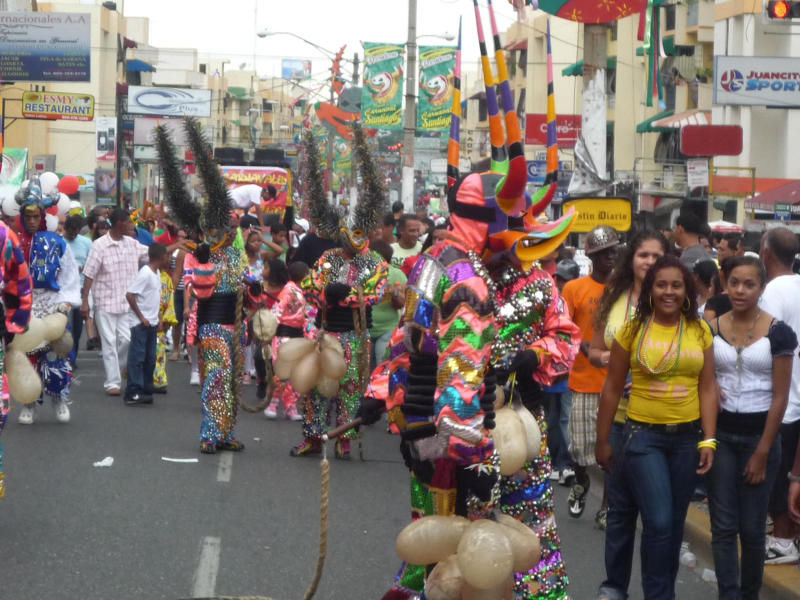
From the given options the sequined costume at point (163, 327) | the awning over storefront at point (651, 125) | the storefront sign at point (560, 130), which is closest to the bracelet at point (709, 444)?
the sequined costume at point (163, 327)

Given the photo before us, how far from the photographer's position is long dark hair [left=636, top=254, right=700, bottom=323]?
6066 millimetres

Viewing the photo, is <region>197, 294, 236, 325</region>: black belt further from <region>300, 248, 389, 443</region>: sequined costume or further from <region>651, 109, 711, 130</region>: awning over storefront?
<region>651, 109, 711, 130</region>: awning over storefront

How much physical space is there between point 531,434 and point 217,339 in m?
5.94

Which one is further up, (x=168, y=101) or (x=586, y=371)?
(x=168, y=101)

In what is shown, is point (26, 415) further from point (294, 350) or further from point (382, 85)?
point (382, 85)

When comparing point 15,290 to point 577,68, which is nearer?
point 15,290

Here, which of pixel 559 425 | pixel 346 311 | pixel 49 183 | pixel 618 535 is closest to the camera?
pixel 618 535

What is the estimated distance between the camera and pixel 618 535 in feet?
20.8

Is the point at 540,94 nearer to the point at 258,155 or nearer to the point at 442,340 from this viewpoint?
the point at 258,155

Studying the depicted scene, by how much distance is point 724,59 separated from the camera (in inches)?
1048

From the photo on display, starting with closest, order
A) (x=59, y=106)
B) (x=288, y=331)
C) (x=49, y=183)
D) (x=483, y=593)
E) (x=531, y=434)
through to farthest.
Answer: (x=483, y=593)
(x=531, y=434)
(x=288, y=331)
(x=49, y=183)
(x=59, y=106)

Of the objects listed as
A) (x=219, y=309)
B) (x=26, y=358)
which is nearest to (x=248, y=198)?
(x=219, y=309)

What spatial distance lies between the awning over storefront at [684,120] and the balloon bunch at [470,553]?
37700 millimetres

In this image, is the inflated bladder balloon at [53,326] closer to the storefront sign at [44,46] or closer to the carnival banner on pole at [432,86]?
the carnival banner on pole at [432,86]
